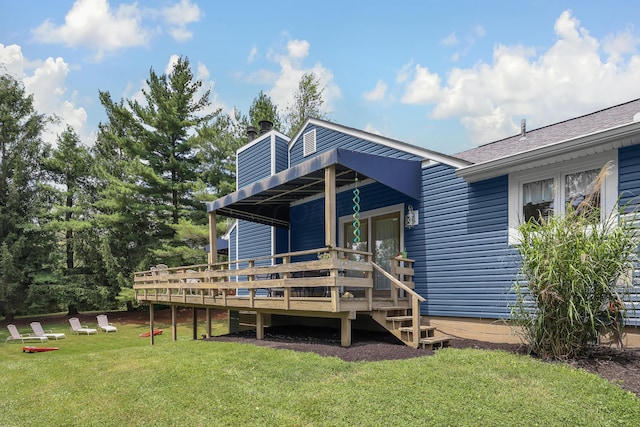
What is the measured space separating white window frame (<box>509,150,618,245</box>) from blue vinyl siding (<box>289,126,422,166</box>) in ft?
7.21

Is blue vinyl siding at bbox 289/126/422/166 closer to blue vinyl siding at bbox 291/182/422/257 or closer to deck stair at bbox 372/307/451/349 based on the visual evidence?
blue vinyl siding at bbox 291/182/422/257

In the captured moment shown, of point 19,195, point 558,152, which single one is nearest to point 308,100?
point 19,195

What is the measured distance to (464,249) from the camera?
7.75 m

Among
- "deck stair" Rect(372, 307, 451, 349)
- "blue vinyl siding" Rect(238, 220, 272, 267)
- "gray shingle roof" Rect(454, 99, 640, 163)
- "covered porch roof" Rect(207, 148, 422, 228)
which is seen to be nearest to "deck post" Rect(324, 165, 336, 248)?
"covered porch roof" Rect(207, 148, 422, 228)

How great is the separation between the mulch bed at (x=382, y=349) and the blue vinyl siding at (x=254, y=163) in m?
5.48

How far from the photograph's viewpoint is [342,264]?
6445 mm

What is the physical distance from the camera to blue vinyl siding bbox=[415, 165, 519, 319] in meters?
7.19

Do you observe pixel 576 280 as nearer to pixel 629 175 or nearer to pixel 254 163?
pixel 629 175

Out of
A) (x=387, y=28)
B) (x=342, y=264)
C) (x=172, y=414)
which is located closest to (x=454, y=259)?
(x=342, y=264)

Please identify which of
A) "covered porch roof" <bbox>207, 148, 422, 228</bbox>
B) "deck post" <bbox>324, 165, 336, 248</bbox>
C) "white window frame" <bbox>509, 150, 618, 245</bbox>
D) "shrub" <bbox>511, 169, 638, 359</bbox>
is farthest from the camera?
"covered porch roof" <bbox>207, 148, 422, 228</bbox>

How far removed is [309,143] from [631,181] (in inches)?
307

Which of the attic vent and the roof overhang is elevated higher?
the attic vent

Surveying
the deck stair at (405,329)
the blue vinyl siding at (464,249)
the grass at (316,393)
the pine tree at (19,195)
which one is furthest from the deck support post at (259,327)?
the pine tree at (19,195)

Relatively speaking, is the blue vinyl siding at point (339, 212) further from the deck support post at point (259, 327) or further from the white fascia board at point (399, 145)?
the deck support post at point (259, 327)
